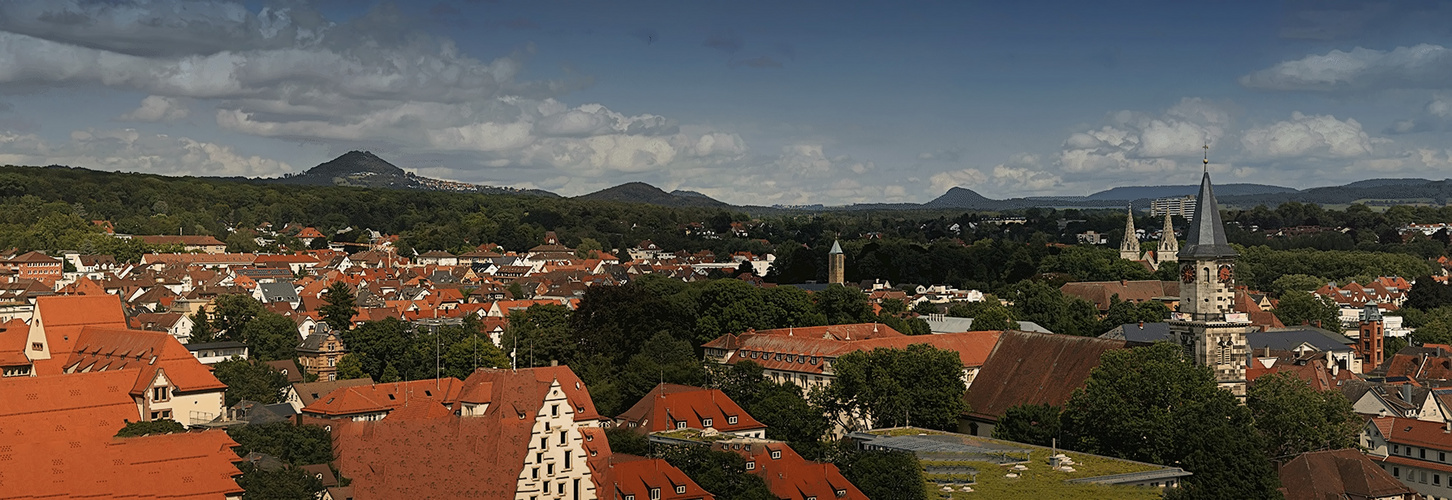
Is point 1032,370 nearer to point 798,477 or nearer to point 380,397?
point 798,477

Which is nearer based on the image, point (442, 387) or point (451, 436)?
point (451, 436)

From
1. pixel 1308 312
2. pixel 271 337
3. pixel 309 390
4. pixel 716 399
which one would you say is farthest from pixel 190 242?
pixel 716 399

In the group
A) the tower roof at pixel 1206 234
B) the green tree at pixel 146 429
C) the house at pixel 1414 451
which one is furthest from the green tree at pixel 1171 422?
the green tree at pixel 146 429

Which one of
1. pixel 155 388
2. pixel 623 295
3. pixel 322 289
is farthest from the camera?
pixel 322 289

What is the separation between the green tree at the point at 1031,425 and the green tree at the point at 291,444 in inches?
996

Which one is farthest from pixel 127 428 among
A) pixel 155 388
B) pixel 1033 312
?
pixel 1033 312

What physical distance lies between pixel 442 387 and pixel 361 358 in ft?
55.5

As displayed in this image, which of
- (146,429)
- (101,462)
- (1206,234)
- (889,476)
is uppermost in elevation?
(1206,234)

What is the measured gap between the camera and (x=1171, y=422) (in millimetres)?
51938

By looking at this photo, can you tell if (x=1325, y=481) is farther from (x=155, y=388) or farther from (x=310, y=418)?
(x=155, y=388)

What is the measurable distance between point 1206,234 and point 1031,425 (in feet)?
34.8

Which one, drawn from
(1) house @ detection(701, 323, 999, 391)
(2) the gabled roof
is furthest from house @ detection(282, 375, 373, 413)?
(2) the gabled roof

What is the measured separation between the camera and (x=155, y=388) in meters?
60.2

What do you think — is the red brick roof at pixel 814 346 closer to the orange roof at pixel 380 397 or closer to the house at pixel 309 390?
the orange roof at pixel 380 397
